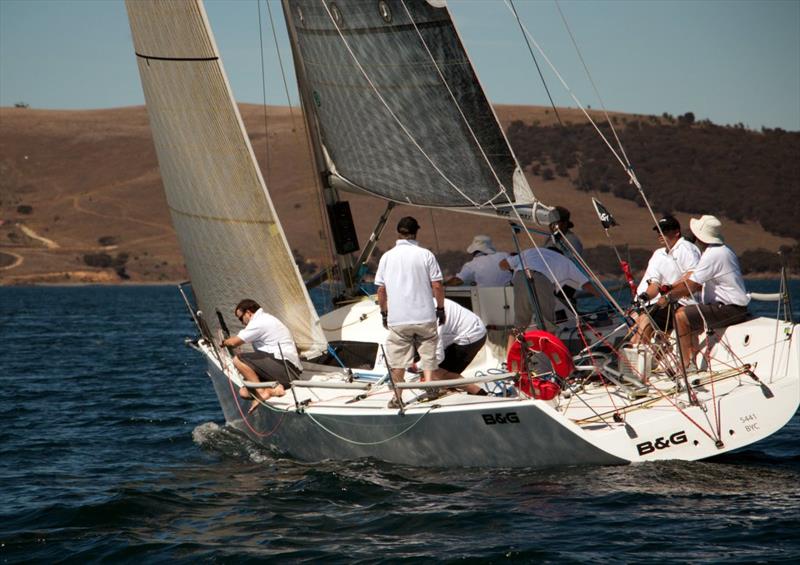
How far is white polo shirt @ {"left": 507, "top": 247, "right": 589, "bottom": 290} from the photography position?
1122 centimetres

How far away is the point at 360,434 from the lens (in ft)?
32.9

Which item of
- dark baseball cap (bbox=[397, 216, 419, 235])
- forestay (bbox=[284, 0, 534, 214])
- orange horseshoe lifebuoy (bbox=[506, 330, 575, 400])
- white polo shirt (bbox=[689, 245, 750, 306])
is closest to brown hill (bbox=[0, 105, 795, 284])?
forestay (bbox=[284, 0, 534, 214])

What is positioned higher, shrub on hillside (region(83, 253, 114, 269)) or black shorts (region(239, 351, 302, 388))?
shrub on hillside (region(83, 253, 114, 269))

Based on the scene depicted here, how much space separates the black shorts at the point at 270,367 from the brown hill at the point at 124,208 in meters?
50.5

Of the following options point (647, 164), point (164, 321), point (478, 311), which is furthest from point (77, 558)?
point (647, 164)

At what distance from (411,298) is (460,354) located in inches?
34.7

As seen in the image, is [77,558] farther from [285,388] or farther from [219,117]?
[219,117]

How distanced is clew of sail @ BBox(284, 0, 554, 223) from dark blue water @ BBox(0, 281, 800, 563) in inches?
121

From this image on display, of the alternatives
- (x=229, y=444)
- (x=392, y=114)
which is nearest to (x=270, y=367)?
(x=229, y=444)

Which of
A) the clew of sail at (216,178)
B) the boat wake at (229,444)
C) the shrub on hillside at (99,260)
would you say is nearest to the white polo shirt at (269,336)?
the clew of sail at (216,178)

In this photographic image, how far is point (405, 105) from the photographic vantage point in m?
12.2

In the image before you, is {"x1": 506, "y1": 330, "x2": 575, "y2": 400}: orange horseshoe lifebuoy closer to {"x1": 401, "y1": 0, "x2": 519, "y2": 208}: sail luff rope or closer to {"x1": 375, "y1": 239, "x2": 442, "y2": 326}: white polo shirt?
{"x1": 375, "y1": 239, "x2": 442, "y2": 326}: white polo shirt

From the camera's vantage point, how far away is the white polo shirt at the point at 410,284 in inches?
392

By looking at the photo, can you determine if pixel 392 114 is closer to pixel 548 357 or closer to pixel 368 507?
pixel 548 357
